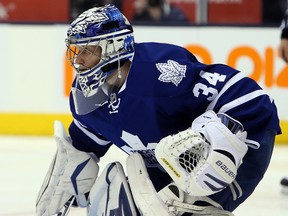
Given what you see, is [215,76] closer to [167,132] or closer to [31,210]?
[167,132]

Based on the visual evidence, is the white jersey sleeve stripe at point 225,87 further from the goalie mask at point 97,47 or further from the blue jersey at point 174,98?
the goalie mask at point 97,47

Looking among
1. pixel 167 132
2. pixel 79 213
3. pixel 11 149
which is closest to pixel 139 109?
pixel 167 132

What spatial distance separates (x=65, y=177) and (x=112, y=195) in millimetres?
321

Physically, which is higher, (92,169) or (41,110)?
(92,169)

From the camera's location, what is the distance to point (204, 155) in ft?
8.20

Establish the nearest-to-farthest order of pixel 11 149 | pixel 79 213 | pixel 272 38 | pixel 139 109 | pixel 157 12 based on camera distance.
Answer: pixel 139 109 < pixel 79 213 < pixel 11 149 < pixel 272 38 < pixel 157 12

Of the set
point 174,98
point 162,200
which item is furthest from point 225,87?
point 162,200

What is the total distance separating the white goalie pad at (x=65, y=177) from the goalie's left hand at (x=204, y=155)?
511mm

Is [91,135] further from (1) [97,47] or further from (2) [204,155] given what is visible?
(2) [204,155]

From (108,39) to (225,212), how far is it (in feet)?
2.02

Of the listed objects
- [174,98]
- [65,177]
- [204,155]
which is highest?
[174,98]

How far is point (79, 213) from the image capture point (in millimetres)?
3660

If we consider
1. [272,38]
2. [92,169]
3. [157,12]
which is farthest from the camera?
[157,12]

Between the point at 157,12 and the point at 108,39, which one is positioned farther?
the point at 157,12
